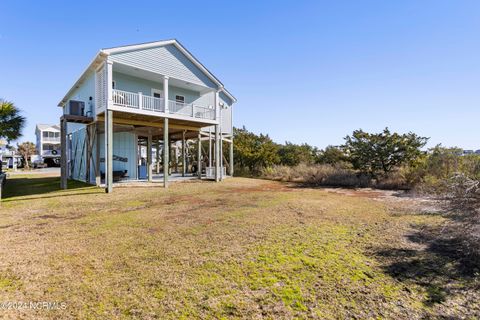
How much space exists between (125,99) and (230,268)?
1191 cm

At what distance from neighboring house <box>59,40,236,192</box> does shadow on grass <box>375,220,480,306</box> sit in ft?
35.1

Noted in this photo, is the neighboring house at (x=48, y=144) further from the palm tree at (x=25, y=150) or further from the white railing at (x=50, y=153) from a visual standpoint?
the palm tree at (x=25, y=150)

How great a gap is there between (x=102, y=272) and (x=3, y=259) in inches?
70.9

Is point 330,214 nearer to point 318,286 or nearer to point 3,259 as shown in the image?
point 318,286

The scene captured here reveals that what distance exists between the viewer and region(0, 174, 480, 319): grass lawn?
249 cm

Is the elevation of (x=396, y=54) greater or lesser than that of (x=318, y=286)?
greater

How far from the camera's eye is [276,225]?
18.0ft

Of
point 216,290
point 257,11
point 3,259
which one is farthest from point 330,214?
point 257,11

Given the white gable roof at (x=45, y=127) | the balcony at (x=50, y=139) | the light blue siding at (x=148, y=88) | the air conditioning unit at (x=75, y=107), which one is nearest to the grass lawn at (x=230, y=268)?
the air conditioning unit at (x=75, y=107)

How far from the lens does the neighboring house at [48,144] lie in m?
44.4

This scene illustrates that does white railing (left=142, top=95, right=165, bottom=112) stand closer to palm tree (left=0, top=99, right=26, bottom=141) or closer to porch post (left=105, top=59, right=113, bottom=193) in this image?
porch post (left=105, top=59, right=113, bottom=193)

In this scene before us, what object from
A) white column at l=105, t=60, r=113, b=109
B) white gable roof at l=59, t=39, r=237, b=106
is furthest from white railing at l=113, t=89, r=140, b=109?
white gable roof at l=59, t=39, r=237, b=106

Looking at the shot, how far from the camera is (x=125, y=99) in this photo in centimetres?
1238

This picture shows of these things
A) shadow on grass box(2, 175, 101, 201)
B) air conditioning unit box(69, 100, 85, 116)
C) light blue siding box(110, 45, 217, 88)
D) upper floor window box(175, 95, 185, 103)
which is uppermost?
light blue siding box(110, 45, 217, 88)
